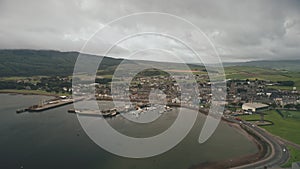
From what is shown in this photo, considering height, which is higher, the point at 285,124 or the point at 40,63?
the point at 40,63

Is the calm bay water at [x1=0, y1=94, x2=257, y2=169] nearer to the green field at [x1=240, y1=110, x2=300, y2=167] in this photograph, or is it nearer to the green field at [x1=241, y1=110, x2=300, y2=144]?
the green field at [x1=240, y1=110, x2=300, y2=167]

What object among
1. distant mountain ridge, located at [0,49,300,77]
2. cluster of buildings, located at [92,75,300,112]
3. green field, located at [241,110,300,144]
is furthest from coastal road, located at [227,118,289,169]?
distant mountain ridge, located at [0,49,300,77]

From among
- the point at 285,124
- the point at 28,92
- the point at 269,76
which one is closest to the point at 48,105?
the point at 28,92

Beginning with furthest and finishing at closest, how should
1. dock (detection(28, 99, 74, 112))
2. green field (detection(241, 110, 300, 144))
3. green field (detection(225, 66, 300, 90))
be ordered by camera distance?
green field (detection(225, 66, 300, 90)), dock (detection(28, 99, 74, 112)), green field (detection(241, 110, 300, 144))

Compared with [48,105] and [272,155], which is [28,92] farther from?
[272,155]

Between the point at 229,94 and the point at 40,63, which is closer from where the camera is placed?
the point at 229,94

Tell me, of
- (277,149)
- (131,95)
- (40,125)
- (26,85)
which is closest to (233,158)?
(277,149)

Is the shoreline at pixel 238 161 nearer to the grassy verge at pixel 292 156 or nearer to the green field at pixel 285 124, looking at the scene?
the grassy verge at pixel 292 156
